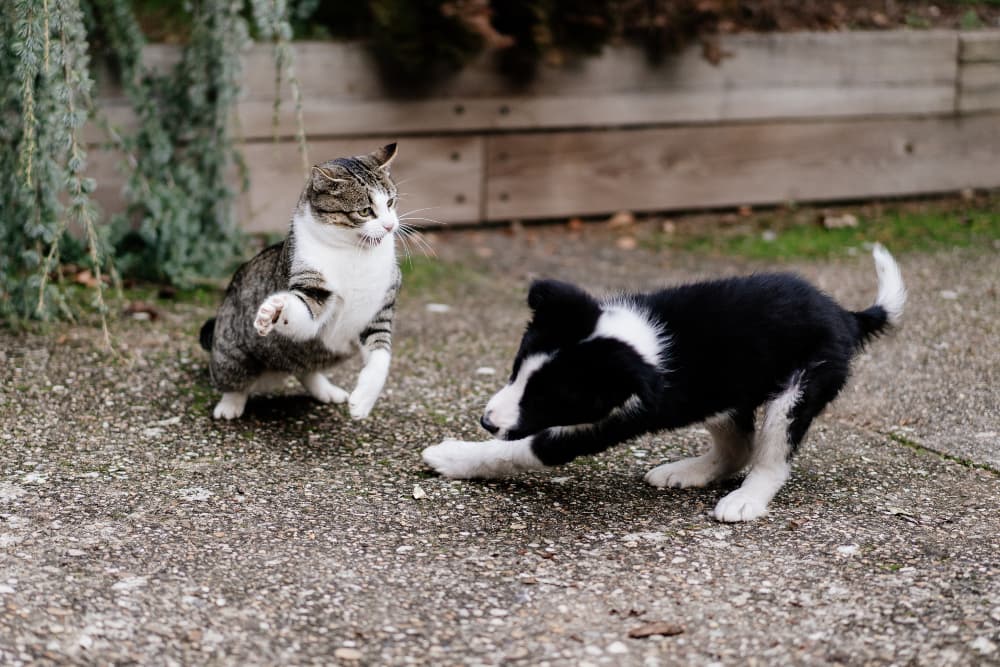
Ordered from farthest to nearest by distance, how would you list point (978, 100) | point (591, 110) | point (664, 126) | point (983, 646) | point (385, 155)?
point (978, 100) → point (664, 126) → point (591, 110) → point (385, 155) → point (983, 646)

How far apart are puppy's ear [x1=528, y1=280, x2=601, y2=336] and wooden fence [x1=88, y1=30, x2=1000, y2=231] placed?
3551 millimetres

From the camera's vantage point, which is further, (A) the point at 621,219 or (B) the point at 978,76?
(B) the point at 978,76

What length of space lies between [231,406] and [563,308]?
154 cm

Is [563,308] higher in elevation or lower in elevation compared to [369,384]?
higher

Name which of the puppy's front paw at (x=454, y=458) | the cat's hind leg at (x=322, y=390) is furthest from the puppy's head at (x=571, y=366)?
the cat's hind leg at (x=322, y=390)

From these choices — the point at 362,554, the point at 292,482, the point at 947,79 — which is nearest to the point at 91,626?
the point at 362,554

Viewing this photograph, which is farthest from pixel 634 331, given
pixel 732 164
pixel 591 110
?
pixel 732 164

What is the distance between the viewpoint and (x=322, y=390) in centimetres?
441

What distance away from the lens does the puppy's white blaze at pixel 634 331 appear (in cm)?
328

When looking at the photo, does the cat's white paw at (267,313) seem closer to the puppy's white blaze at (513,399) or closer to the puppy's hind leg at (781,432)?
the puppy's white blaze at (513,399)

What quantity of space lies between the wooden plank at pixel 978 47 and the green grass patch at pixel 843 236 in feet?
3.55

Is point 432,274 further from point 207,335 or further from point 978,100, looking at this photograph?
point 978,100

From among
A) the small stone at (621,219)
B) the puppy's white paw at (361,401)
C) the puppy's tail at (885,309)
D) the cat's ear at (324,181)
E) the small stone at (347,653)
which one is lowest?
the small stone at (621,219)

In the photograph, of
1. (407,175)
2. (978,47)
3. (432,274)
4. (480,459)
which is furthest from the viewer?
(978,47)
